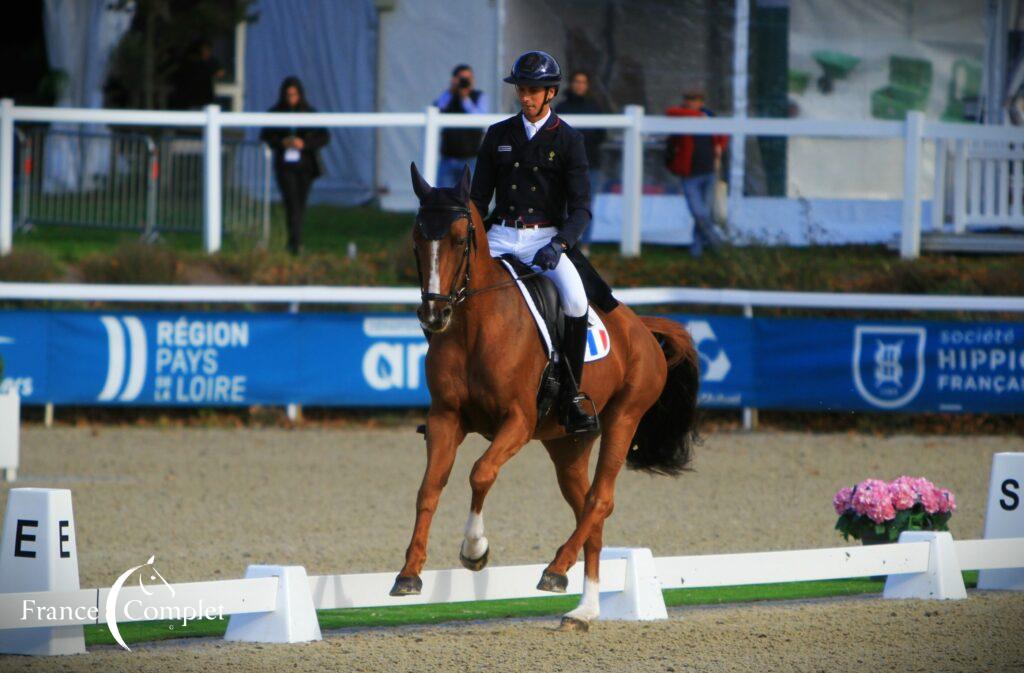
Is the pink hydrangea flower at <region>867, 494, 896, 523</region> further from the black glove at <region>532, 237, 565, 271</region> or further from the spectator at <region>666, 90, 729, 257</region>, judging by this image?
the spectator at <region>666, 90, 729, 257</region>

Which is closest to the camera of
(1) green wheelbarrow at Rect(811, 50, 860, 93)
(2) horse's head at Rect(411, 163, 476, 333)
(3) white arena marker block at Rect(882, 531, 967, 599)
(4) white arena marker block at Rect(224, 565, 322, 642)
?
(2) horse's head at Rect(411, 163, 476, 333)

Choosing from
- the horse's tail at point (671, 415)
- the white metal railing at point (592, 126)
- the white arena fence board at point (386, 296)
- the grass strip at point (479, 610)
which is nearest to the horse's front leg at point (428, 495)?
the grass strip at point (479, 610)

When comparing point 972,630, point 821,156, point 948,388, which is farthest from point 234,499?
point 821,156

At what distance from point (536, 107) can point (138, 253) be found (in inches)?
328

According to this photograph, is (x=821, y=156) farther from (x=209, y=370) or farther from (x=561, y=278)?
(x=561, y=278)

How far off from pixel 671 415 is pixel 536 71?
7.44ft

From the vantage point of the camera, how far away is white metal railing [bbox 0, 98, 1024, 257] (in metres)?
14.9

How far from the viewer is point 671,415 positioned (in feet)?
27.3

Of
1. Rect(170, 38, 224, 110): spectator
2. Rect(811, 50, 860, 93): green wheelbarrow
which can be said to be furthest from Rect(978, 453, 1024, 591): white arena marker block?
Rect(170, 38, 224, 110): spectator

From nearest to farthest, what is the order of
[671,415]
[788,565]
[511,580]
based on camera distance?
[511,580] → [788,565] → [671,415]

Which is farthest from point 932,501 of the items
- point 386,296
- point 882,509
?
point 386,296

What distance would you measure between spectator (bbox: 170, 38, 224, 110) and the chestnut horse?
1432cm

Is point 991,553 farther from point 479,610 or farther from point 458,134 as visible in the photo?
point 458,134

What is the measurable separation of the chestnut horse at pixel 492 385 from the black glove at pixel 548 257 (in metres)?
0.16
